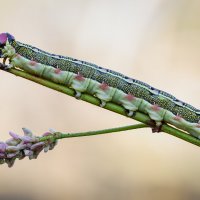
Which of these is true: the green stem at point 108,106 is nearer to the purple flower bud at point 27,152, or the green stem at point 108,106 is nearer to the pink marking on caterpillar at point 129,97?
the purple flower bud at point 27,152

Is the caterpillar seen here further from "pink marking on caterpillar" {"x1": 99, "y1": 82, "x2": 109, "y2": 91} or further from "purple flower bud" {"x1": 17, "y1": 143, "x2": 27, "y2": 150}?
"purple flower bud" {"x1": 17, "y1": 143, "x2": 27, "y2": 150}

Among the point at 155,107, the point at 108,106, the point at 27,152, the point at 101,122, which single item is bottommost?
the point at 27,152

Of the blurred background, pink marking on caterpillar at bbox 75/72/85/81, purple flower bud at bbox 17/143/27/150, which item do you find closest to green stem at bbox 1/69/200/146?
purple flower bud at bbox 17/143/27/150

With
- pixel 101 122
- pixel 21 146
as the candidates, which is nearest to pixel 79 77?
pixel 21 146

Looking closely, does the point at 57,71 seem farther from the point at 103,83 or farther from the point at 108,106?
the point at 108,106
